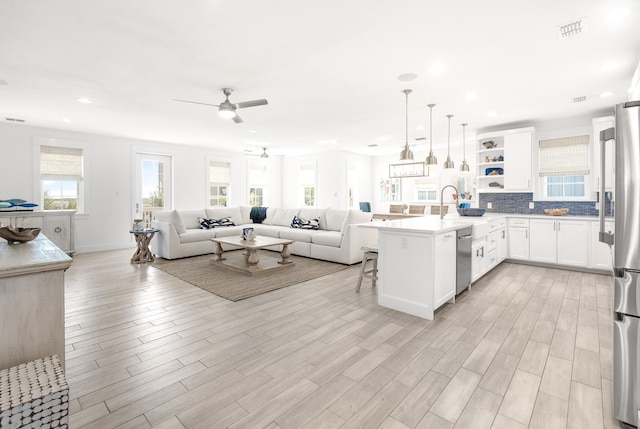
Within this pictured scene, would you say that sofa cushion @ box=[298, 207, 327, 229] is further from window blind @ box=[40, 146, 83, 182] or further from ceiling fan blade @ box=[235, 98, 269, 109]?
window blind @ box=[40, 146, 83, 182]

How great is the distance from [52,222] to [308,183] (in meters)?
6.48

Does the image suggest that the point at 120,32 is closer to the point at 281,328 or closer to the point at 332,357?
the point at 281,328

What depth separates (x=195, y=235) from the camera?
6207 mm

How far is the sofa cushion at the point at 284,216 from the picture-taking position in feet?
24.1

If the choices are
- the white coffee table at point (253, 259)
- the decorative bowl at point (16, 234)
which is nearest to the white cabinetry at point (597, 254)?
the white coffee table at point (253, 259)

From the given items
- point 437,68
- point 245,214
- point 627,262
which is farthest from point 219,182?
point 627,262

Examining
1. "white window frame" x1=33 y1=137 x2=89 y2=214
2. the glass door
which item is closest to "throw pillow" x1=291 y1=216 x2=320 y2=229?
the glass door

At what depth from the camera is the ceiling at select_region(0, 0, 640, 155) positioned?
92.0 inches

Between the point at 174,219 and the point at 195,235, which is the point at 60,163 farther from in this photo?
the point at 195,235

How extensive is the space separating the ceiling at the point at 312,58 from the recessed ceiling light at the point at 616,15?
2 cm

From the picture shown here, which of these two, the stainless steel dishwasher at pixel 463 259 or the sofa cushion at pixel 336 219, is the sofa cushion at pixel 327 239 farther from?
the stainless steel dishwasher at pixel 463 259

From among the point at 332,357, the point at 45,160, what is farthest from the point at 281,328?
the point at 45,160

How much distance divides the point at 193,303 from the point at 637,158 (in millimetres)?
3893

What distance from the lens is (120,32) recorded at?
2.60 meters
